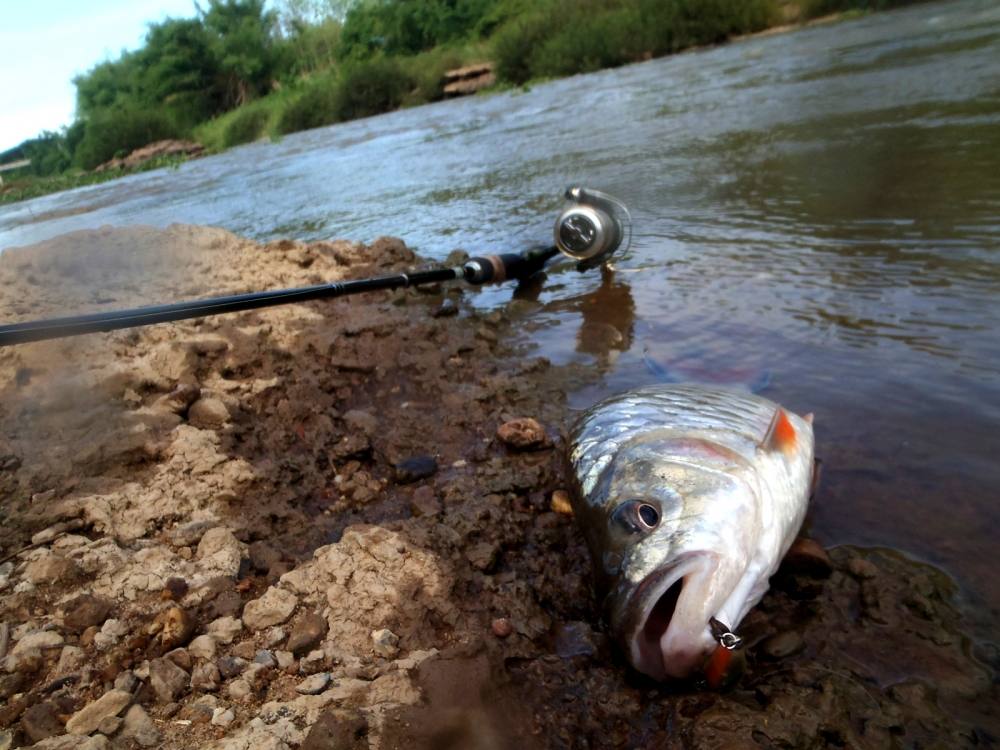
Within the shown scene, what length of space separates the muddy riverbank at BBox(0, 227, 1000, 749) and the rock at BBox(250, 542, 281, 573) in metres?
0.02

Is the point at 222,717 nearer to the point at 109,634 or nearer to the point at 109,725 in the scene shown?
the point at 109,725

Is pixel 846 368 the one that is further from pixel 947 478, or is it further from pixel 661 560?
pixel 661 560

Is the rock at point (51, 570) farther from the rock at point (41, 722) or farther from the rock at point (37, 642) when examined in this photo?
the rock at point (41, 722)

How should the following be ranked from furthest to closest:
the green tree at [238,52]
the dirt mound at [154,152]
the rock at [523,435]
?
the green tree at [238,52]
the dirt mound at [154,152]
the rock at [523,435]

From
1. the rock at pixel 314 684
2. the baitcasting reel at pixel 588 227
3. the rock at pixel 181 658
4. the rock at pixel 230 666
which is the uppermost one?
the baitcasting reel at pixel 588 227

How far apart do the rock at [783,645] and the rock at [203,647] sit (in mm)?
1708

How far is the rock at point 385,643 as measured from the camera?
2.01 meters

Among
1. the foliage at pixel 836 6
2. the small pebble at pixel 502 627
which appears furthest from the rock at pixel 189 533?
the foliage at pixel 836 6

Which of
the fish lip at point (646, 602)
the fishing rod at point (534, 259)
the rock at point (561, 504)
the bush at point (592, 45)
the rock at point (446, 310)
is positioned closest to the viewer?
the fish lip at point (646, 602)

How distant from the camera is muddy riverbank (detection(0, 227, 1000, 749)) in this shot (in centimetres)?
177

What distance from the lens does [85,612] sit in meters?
2.09

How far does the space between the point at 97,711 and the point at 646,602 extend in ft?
5.10

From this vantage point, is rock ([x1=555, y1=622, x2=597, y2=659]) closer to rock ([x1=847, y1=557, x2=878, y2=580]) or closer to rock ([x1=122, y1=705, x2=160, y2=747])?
rock ([x1=847, y1=557, x2=878, y2=580])

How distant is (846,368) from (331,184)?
41.1 feet
